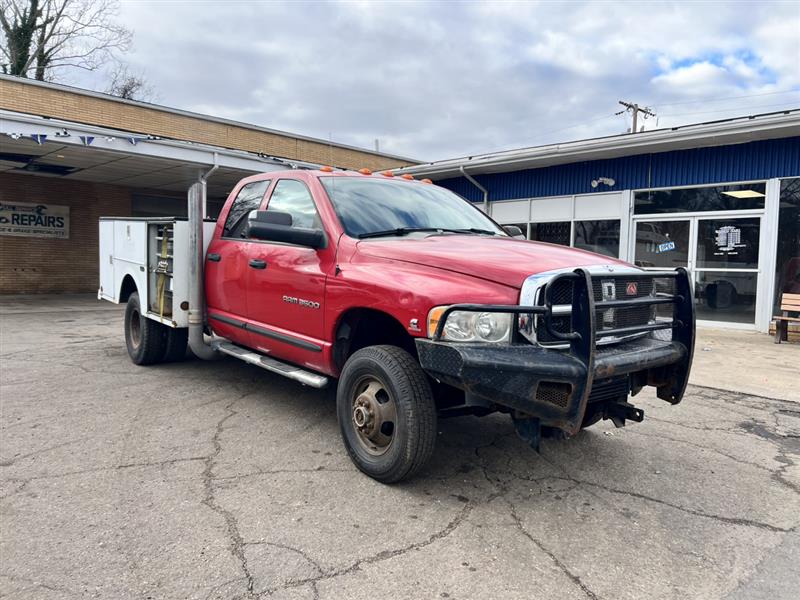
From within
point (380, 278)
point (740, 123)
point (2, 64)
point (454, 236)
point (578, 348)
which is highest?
point (2, 64)

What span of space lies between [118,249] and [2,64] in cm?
2687

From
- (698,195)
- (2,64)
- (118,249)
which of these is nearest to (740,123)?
(698,195)

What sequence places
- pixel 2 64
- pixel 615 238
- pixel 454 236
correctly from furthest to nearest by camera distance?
pixel 2 64
pixel 615 238
pixel 454 236

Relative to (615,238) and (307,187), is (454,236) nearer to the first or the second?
(307,187)

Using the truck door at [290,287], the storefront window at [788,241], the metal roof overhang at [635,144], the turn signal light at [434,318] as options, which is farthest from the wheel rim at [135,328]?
the storefront window at [788,241]

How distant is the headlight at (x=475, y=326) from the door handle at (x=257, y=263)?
2.05 m

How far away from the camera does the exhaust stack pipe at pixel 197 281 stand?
552 cm

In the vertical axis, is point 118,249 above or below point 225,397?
above

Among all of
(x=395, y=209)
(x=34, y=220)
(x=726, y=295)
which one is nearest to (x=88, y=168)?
(x=34, y=220)

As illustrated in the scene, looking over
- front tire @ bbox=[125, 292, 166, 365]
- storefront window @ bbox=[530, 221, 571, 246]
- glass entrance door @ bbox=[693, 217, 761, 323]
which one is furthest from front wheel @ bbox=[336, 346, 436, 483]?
storefront window @ bbox=[530, 221, 571, 246]

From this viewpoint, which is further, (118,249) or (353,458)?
(118,249)

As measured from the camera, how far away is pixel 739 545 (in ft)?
9.73

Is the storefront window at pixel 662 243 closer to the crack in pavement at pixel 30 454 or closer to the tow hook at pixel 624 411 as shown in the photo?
the tow hook at pixel 624 411

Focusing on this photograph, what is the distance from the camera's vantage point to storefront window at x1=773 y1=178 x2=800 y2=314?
10242mm
